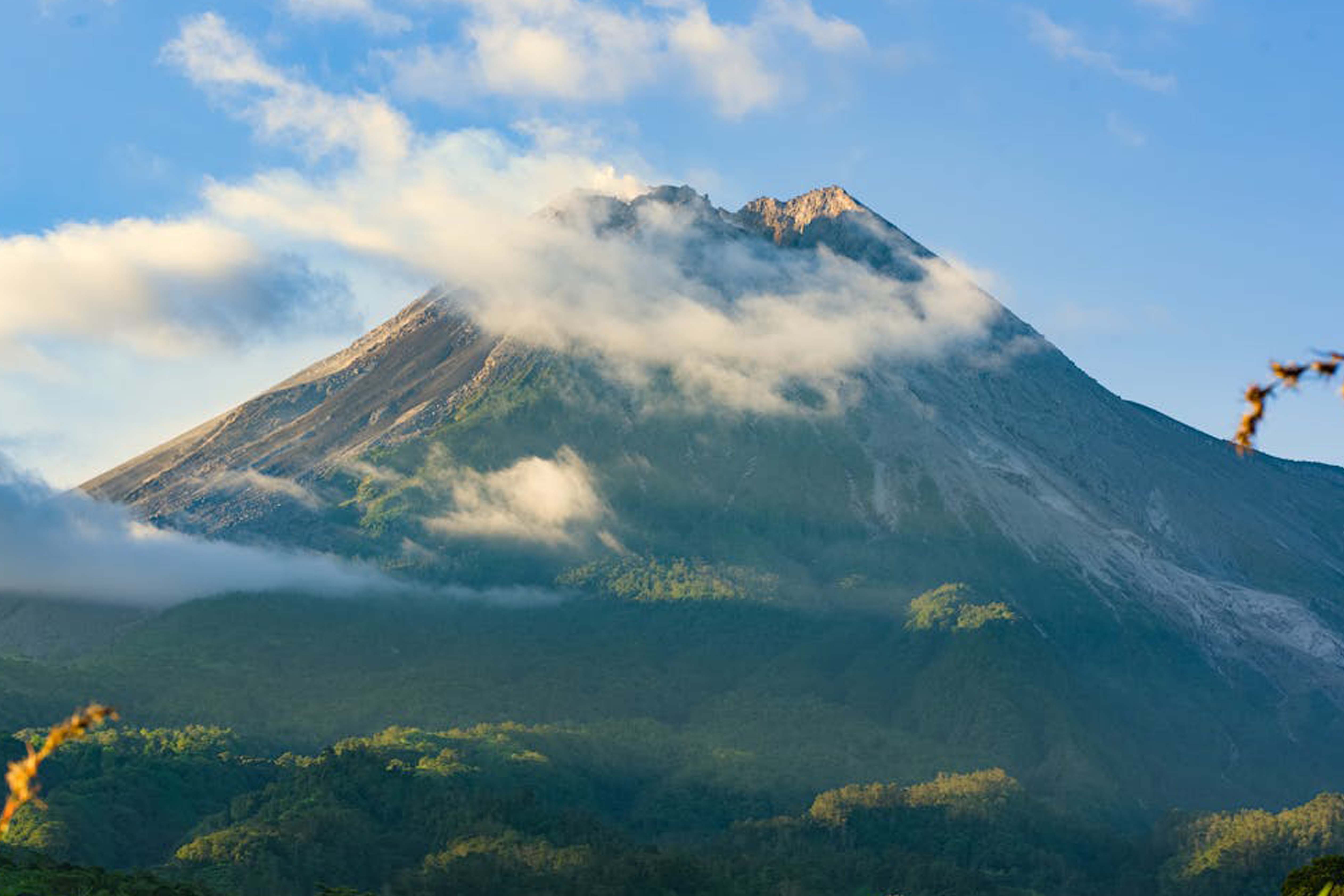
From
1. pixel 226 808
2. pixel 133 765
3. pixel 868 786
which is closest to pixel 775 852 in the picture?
pixel 868 786

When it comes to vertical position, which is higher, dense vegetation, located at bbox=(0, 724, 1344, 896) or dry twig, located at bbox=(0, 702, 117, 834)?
dry twig, located at bbox=(0, 702, 117, 834)

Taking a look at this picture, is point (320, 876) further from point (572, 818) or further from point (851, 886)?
point (851, 886)

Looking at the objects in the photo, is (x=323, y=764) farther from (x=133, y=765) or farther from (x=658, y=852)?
(x=658, y=852)

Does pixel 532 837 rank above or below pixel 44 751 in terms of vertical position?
below

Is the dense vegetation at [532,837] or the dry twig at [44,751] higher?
the dry twig at [44,751]

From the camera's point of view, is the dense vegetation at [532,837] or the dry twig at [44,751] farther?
the dense vegetation at [532,837]

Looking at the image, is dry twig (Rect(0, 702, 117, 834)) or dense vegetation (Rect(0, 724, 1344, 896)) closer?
dry twig (Rect(0, 702, 117, 834))

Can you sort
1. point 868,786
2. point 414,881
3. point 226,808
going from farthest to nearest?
point 868,786 < point 226,808 < point 414,881

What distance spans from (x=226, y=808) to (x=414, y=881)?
133ft

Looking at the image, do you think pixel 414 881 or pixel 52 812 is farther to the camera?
pixel 52 812

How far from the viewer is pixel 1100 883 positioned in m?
187

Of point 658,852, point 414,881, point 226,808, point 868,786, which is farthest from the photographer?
point 868,786

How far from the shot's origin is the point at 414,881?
143875 millimetres

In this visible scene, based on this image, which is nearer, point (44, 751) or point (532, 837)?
point (44, 751)
